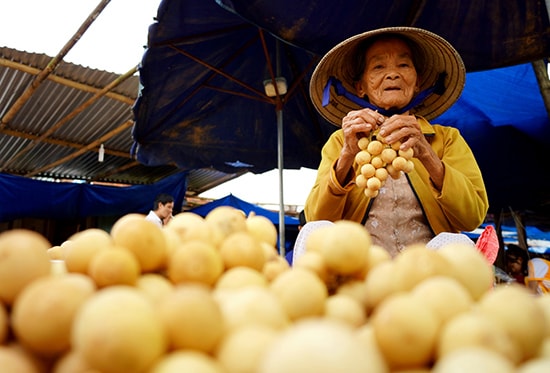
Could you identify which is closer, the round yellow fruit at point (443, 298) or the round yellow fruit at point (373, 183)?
the round yellow fruit at point (443, 298)

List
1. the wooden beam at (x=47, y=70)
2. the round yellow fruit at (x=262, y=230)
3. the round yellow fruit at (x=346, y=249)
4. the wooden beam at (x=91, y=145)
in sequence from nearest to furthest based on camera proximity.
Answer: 1. the round yellow fruit at (x=346, y=249)
2. the round yellow fruit at (x=262, y=230)
3. the wooden beam at (x=47, y=70)
4. the wooden beam at (x=91, y=145)

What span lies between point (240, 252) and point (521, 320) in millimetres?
429

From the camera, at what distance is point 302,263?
2.52ft

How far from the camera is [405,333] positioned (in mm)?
479

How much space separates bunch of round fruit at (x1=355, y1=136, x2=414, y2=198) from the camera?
155cm

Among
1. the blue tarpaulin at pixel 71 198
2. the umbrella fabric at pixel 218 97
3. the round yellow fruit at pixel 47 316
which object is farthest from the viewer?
the blue tarpaulin at pixel 71 198

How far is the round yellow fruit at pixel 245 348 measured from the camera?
0.46 m

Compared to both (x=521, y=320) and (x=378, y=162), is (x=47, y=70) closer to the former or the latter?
(x=378, y=162)

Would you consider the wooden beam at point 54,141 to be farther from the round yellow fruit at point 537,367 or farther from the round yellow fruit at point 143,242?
the round yellow fruit at point 537,367

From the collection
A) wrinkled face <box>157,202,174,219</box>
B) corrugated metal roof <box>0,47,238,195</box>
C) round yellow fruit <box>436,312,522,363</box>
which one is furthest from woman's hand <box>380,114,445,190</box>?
corrugated metal roof <box>0,47,238,195</box>

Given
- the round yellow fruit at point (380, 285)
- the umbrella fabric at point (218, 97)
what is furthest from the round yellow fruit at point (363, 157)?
the umbrella fabric at point (218, 97)

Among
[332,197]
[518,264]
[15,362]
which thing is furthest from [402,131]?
[518,264]

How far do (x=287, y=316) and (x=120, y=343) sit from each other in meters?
0.25

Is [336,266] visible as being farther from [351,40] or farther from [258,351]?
[351,40]
